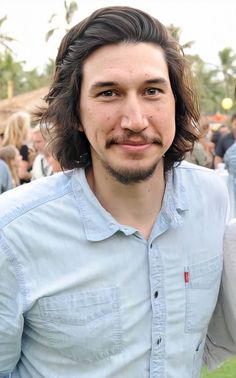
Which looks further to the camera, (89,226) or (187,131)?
(187,131)

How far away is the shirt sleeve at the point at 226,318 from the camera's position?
2.34 meters

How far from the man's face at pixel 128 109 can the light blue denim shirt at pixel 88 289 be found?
176mm

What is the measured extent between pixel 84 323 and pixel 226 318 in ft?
2.17

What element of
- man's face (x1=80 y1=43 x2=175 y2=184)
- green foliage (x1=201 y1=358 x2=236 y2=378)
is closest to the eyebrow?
man's face (x1=80 y1=43 x2=175 y2=184)

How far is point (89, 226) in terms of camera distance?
205cm

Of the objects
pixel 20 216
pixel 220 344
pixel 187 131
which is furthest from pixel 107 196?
pixel 220 344

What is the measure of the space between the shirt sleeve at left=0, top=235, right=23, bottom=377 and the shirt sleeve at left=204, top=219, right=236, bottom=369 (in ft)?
2.52

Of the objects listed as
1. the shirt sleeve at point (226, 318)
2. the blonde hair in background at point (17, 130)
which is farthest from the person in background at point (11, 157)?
the shirt sleeve at point (226, 318)

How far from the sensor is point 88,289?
79.4 inches

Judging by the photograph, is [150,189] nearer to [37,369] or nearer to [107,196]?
[107,196]

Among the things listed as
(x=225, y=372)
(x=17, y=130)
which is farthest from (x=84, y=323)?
(x=17, y=130)

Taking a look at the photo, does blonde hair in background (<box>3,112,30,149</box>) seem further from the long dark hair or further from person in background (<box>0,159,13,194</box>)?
the long dark hair

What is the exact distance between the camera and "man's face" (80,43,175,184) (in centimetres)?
198

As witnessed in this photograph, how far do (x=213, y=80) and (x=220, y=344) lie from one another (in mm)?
56250
